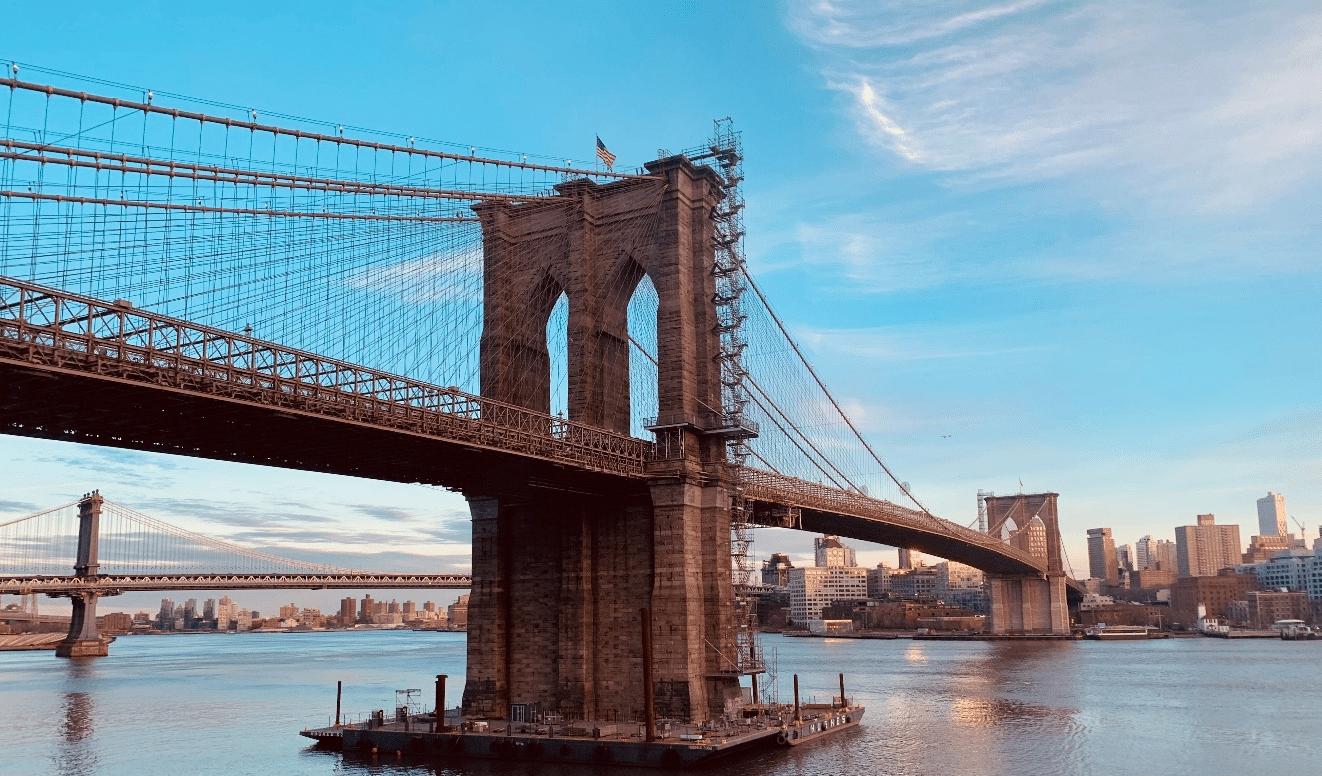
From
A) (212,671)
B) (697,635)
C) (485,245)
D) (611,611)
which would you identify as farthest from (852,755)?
(212,671)

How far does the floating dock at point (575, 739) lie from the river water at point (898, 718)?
2.35 ft

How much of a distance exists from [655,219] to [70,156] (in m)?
27.7

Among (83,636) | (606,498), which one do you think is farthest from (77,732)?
(83,636)

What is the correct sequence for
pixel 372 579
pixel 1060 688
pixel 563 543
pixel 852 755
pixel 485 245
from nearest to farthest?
pixel 852 755 < pixel 563 543 < pixel 485 245 < pixel 1060 688 < pixel 372 579

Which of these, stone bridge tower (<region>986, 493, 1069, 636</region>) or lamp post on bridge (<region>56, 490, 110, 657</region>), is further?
stone bridge tower (<region>986, 493, 1069, 636</region>)

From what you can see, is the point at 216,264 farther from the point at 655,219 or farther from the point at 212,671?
the point at 212,671

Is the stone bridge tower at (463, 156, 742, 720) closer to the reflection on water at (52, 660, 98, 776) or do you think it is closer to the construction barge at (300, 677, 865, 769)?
the construction barge at (300, 677, 865, 769)

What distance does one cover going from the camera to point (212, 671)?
131 m

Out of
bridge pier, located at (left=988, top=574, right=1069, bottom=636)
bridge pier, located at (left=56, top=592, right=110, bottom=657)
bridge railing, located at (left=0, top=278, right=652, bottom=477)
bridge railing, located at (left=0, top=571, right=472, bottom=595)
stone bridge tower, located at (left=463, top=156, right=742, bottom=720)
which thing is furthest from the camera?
bridge pier, located at (left=988, top=574, right=1069, bottom=636)

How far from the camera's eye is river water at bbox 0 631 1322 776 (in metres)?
46.4

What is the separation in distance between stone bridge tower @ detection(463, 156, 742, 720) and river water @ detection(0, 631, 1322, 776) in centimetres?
681

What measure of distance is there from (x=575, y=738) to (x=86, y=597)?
132 metres

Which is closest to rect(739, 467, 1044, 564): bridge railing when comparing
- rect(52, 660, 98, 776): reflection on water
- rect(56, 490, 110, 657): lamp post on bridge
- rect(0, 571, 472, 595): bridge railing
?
rect(52, 660, 98, 776): reflection on water

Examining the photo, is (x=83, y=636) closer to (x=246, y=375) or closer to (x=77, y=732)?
(x=77, y=732)
